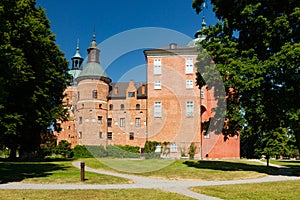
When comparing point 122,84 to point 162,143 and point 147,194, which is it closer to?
point 162,143

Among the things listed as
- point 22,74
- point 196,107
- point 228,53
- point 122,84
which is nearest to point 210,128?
point 228,53

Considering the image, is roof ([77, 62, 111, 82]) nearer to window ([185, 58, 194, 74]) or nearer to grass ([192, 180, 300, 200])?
window ([185, 58, 194, 74])

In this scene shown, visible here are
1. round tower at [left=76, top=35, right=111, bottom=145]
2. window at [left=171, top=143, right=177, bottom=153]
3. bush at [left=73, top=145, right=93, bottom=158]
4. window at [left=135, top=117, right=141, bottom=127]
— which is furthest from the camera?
window at [left=135, top=117, right=141, bottom=127]

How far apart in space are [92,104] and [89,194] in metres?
40.7

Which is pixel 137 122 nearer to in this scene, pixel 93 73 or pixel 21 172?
pixel 93 73

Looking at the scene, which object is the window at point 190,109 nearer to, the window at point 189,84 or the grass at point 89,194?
the window at point 189,84

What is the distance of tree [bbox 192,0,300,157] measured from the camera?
1537cm

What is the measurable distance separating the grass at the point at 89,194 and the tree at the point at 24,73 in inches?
208

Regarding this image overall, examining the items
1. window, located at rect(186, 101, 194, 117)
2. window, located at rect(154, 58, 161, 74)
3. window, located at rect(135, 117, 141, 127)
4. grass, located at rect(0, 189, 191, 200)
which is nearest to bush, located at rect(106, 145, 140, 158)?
window, located at rect(135, 117, 141, 127)

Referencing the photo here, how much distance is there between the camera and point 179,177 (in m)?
14.8

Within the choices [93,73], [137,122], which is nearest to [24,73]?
[93,73]

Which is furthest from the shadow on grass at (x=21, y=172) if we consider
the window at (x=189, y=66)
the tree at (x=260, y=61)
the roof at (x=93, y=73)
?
the roof at (x=93, y=73)

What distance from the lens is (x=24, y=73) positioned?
17.7 m

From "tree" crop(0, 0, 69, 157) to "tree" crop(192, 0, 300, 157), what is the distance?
11.0 metres
